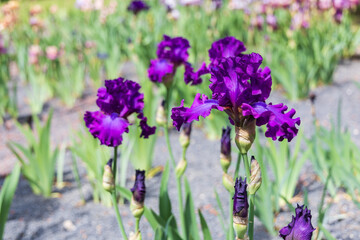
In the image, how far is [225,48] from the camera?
150cm

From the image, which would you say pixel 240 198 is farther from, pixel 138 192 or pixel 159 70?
pixel 159 70

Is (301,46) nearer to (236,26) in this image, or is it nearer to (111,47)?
(236,26)

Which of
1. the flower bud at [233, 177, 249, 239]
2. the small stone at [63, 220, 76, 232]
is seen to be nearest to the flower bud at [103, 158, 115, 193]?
the flower bud at [233, 177, 249, 239]

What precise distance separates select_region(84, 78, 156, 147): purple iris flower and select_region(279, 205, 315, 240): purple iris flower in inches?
24.6

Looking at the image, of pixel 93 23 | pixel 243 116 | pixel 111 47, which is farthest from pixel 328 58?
pixel 93 23

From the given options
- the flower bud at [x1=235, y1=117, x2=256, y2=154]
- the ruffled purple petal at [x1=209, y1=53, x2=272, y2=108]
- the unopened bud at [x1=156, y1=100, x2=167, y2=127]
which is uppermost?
the ruffled purple petal at [x1=209, y1=53, x2=272, y2=108]

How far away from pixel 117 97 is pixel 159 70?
0.50m

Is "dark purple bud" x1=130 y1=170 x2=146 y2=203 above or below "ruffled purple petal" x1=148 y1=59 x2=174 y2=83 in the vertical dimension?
below

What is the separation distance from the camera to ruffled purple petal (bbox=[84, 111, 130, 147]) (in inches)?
53.5

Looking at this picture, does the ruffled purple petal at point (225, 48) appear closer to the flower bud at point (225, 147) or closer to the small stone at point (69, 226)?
the flower bud at point (225, 147)

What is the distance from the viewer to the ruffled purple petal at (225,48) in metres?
1.48

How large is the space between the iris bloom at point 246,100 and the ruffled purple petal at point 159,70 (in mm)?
815

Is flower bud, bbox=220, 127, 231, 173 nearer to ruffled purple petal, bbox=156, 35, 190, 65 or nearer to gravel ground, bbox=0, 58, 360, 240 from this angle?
gravel ground, bbox=0, 58, 360, 240

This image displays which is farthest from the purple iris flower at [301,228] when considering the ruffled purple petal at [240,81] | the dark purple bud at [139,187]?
the dark purple bud at [139,187]
